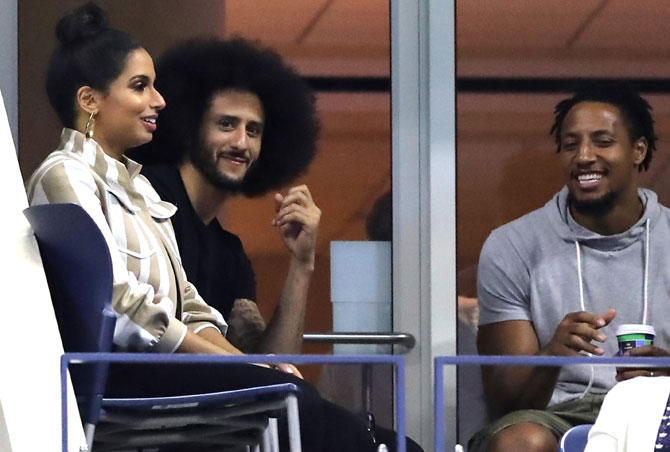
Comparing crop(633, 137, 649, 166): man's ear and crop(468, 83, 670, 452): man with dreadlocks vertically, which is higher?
crop(633, 137, 649, 166): man's ear

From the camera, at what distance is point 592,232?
14.4 ft

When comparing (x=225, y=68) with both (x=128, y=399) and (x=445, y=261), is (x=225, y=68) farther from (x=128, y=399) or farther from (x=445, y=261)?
(x=128, y=399)

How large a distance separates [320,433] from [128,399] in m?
0.52

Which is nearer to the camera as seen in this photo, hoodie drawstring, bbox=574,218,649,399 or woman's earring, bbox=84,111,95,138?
woman's earring, bbox=84,111,95,138

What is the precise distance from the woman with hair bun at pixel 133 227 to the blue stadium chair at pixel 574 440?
48cm

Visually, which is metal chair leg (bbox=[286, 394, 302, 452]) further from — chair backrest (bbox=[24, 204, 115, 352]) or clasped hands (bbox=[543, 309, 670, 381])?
clasped hands (bbox=[543, 309, 670, 381])

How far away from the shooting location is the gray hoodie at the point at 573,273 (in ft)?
14.1

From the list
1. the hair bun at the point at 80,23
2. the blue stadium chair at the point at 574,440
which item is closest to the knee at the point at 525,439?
the blue stadium chair at the point at 574,440

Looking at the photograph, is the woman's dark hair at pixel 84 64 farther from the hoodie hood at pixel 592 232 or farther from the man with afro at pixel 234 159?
the hoodie hood at pixel 592 232

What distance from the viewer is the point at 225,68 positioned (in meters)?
4.55

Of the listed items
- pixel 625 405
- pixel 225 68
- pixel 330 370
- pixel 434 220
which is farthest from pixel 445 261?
pixel 625 405

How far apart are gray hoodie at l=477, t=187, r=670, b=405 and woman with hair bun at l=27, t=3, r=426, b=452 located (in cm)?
63

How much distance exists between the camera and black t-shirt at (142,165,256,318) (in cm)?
438

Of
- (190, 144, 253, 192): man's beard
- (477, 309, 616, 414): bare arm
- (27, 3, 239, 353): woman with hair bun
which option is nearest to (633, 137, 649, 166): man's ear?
(477, 309, 616, 414): bare arm
